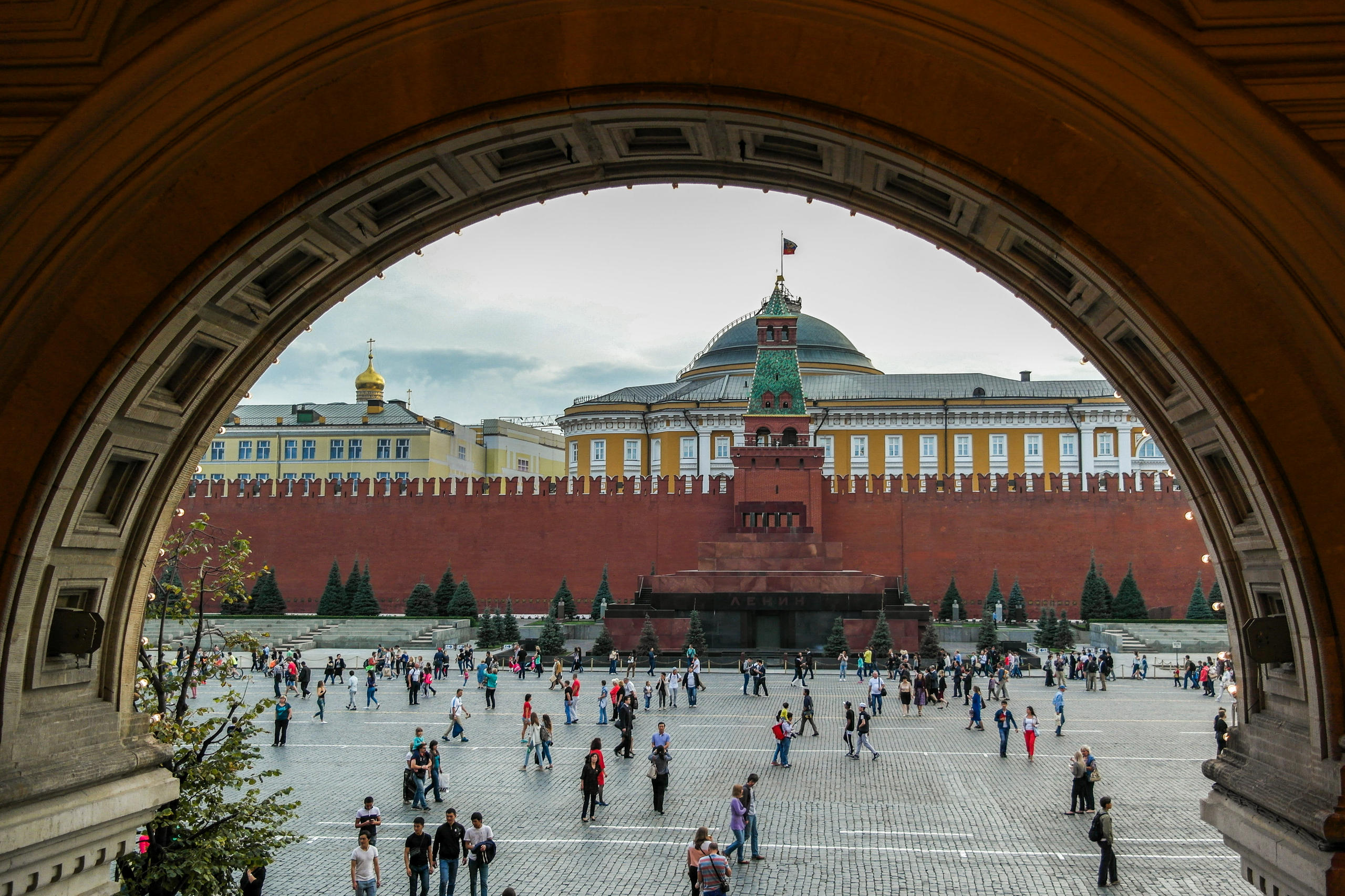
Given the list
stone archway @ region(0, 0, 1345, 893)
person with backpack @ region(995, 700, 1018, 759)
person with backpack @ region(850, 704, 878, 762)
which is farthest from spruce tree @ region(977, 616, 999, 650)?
stone archway @ region(0, 0, 1345, 893)

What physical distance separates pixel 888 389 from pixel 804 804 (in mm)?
55556

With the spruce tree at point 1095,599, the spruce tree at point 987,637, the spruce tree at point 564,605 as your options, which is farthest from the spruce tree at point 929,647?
the spruce tree at point 564,605

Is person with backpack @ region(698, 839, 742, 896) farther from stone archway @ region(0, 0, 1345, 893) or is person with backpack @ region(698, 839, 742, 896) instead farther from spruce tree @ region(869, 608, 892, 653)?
spruce tree @ region(869, 608, 892, 653)

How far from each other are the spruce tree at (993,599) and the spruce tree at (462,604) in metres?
19.8

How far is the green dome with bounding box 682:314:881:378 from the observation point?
7619cm

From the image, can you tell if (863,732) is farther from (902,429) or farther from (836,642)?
(902,429)

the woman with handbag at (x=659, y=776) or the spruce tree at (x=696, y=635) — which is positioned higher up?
the spruce tree at (x=696, y=635)

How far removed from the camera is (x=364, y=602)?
4481cm

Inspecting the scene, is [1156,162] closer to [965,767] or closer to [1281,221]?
[1281,221]

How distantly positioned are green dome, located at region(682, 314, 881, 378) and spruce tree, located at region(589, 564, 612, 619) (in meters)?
32.5

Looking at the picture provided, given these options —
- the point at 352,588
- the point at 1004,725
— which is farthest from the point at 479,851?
the point at 352,588

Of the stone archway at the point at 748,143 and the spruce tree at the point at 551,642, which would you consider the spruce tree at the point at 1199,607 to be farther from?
the stone archway at the point at 748,143

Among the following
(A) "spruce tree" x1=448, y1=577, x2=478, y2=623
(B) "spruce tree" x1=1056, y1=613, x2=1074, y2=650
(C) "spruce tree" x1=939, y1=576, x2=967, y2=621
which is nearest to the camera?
(B) "spruce tree" x1=1056, y1=613, x2=1074, y2=650

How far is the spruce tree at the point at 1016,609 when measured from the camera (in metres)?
42.2
